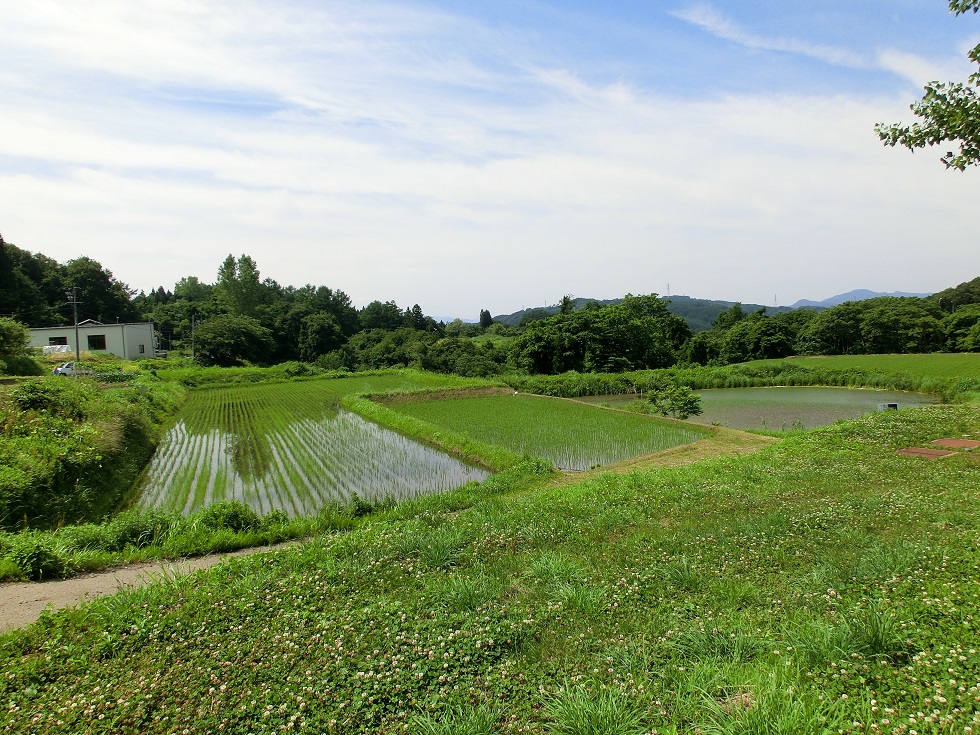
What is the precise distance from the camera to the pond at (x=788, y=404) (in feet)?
78.3

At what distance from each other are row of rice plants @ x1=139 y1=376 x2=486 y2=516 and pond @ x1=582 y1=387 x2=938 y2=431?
14580 mm

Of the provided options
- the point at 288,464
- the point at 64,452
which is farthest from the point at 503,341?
the point at 64,452

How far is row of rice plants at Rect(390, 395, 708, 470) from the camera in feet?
56.1

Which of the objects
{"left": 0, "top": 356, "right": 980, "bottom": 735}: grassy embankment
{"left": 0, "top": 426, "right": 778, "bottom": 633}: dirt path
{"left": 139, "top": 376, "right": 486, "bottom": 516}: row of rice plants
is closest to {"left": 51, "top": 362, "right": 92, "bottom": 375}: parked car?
{"left": 139, "top": 376, "right": 486, "bottom": 516}: row of rice plants

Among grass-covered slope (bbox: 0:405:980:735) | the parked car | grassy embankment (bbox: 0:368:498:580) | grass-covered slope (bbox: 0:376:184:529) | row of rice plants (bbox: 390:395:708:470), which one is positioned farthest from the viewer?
the parked car

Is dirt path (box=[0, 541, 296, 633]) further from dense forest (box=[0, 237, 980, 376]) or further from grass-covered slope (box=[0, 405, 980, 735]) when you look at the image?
dense forest (box=[0, 237, 980, 376])

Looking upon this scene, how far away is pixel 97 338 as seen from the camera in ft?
160

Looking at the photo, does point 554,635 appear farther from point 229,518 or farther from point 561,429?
point 561,429

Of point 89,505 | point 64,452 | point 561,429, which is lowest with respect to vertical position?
point 561,429

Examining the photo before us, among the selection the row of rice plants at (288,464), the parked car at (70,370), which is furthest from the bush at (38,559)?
the parked car at (70,370)

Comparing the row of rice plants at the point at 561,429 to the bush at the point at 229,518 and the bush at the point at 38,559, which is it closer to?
the bush at the point at 229,518

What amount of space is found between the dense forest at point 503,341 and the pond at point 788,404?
12841 millimetres

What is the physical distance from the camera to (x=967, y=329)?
168 feet

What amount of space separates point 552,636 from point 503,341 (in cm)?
5968
